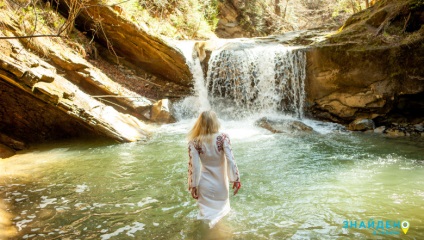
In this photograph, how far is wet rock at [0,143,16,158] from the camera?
24.9 ft

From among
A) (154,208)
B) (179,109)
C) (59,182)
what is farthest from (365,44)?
(59,182)

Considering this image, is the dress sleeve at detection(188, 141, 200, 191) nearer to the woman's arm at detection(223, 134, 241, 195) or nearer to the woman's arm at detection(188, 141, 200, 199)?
the woman's arm at detection(188, 141, 200, 199)

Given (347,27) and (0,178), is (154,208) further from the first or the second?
(347,27)

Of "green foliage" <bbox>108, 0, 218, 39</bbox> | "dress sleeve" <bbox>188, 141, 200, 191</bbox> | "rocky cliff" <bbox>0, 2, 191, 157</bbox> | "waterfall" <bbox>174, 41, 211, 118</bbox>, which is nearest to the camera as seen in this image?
"dress sleeve" <bbox>188, 141, 200, 191</bbox>

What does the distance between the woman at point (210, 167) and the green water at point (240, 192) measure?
27cm

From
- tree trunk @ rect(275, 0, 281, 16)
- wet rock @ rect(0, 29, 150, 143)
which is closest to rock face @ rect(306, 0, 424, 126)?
wet rock @ rect(0, 29, 150, 143)

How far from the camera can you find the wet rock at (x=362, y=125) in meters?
9.09

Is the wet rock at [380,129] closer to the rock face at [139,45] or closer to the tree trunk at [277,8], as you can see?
the rock face at [139,45]

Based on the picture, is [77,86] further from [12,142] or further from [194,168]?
[194,168]

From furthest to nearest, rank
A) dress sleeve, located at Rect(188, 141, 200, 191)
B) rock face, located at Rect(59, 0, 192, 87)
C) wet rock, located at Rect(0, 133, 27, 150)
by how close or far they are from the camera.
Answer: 1. rock face, located at Rect(59, 0, 192, 87)
2. wet rock, located at Rect(0, 133, 27, 150)
3. dress sleeve, located at Rect(188, 141, 200, 191)

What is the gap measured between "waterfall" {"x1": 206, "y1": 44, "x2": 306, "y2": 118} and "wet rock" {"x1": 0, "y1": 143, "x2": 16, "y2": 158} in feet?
22.2

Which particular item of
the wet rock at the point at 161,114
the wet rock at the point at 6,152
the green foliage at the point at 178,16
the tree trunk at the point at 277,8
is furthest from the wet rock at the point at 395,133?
the tree trunk at the point at 277,8

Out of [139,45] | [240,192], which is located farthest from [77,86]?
[240,192]

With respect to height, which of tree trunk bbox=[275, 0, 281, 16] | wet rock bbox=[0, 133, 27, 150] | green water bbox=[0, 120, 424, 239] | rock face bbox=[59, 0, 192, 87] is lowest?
green water bbox=[0, 120, 424, 239]
